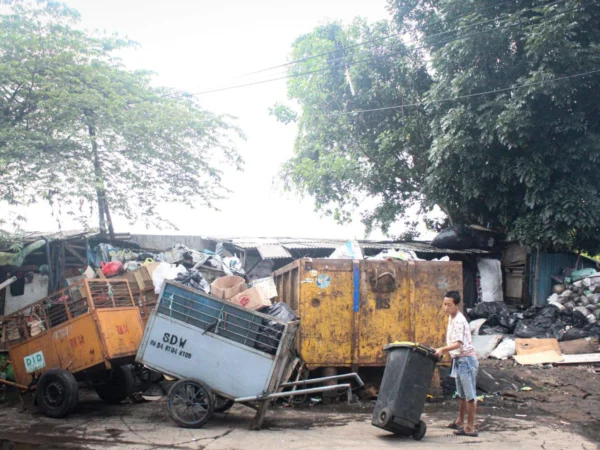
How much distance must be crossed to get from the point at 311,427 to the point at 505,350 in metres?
6.72

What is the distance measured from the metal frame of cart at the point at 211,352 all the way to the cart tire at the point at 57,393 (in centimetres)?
112

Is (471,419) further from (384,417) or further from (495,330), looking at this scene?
(495,330)

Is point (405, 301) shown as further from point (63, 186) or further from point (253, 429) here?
point (63, 186)

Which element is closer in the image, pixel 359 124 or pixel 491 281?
pixel 491 281

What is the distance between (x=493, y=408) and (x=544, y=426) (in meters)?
1.06

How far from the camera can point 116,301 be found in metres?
7.34

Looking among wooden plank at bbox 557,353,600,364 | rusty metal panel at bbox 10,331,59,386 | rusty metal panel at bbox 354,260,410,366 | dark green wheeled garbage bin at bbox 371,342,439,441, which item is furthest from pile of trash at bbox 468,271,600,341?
rusty metal panel at bbox 10,331,59,386

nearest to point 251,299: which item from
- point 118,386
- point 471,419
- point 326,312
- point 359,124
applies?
point 326,312

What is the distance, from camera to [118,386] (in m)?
7.56

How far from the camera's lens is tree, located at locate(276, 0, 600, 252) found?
12023 millimetres

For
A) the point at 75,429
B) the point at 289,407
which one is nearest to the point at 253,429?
the point at 289,407

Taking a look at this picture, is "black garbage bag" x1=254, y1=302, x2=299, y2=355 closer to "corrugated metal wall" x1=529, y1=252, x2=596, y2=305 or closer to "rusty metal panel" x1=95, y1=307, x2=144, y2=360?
"rusty metal panel" x1=95, y1=307, x2=144, y2=360

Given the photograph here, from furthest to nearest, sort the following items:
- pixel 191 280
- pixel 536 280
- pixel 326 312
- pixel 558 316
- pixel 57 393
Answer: pixel 536 280, pixel 558 316, pixel 191 280, pixel 326 312, pixel 57 393

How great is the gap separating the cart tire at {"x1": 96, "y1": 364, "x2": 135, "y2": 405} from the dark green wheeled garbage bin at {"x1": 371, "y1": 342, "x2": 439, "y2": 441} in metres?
3.80
